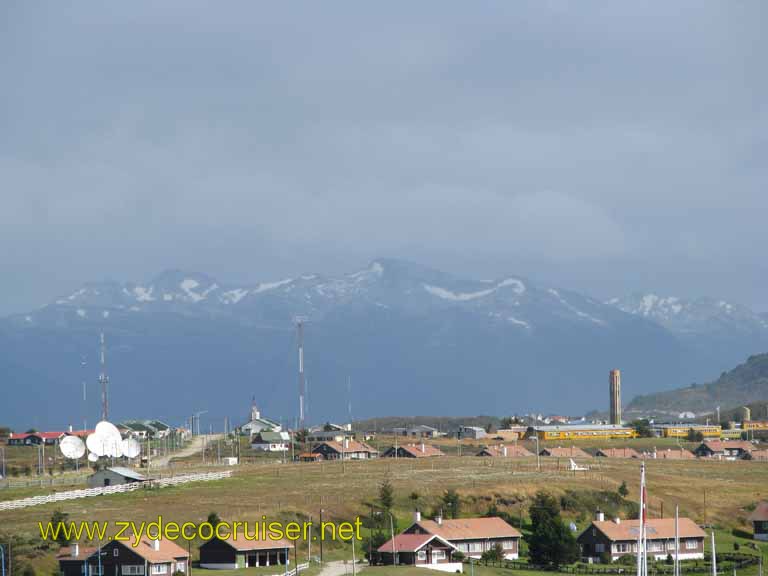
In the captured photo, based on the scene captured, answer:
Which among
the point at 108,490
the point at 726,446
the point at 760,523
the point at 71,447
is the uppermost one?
the point at 71,447

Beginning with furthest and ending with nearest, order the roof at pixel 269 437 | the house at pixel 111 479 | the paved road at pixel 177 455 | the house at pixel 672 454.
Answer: the roof at pixel 269 437, the house at pixel 672 454, the paved road at pixel 177 455, the house at pixel 111 479

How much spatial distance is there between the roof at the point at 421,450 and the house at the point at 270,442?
828 inches

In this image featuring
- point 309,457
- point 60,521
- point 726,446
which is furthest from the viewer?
point 726,446

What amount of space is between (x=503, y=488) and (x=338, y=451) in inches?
1969

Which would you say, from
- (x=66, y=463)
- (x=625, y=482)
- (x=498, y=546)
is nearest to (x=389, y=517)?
(x=498, y=546)

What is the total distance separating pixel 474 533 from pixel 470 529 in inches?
28.9

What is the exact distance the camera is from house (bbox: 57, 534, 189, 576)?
74938mm

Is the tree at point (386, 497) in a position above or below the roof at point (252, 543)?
above

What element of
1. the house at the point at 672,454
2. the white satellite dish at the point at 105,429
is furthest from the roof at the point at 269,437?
the white satellite dish at the point at 105,429

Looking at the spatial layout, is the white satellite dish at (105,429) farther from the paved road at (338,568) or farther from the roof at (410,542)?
the paved road at (338,568)

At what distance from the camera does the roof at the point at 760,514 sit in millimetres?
108000

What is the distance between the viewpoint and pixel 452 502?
357ft

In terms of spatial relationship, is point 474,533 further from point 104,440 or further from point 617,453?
point 617,453

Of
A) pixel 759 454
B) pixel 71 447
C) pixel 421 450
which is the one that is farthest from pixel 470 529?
pixel 759 454
